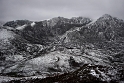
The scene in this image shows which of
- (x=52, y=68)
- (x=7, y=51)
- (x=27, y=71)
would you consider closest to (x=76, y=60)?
(x=52, y=68)

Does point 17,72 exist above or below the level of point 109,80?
below

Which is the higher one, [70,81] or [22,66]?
[70,81]

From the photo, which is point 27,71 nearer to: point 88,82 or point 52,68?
point 52,68

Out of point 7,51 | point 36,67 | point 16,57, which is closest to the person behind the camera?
point 36,67

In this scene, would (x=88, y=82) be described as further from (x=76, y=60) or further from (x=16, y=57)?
(x=16, y=57)

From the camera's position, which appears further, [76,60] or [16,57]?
[16,57]

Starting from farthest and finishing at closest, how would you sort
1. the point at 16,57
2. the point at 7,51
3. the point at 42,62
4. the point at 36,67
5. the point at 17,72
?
the point at 7,51 < the point at 16,57 < the point at 42,62 < the point at 36,67 < the point at 17,72

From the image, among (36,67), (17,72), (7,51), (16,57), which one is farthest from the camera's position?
(7,51)

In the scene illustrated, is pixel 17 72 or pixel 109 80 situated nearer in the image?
pixel 109 80

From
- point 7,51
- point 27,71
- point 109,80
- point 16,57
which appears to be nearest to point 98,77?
point 109,80
